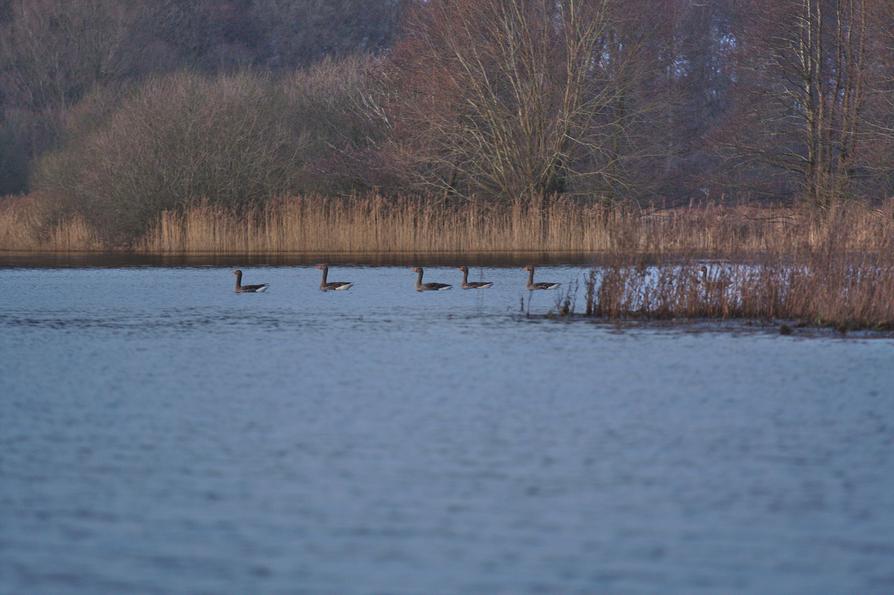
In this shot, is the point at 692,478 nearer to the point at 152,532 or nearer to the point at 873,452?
the point at 873,452

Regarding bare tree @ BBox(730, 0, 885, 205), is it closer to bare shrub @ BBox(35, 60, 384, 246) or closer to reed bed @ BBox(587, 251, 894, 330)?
bare shrub @ BBox(35, 60, 384, 246)

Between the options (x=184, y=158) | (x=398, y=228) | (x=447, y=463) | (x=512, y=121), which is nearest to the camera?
(x=447, y=463)

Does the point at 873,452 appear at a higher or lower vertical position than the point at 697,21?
lower

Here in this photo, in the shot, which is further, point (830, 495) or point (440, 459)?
point (440, 459)

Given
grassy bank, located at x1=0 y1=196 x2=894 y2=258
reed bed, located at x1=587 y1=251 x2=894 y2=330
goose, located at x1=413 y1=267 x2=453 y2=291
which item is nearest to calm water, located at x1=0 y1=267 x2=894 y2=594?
reed bed, located at x1=587 y1=251 x2=894 y2=330

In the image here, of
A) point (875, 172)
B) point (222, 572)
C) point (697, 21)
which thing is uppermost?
point (697, 21)

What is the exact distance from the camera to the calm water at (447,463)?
20.1 feet

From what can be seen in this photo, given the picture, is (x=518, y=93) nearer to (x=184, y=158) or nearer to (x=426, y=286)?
(x=184, y=158)

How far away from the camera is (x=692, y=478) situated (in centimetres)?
783

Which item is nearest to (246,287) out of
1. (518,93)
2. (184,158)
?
(184,158)

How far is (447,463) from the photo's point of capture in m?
8.22

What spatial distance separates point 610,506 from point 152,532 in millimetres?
2366

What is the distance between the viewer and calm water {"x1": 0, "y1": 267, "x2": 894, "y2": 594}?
612 cm

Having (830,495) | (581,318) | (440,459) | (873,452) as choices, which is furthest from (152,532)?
(581,318)
